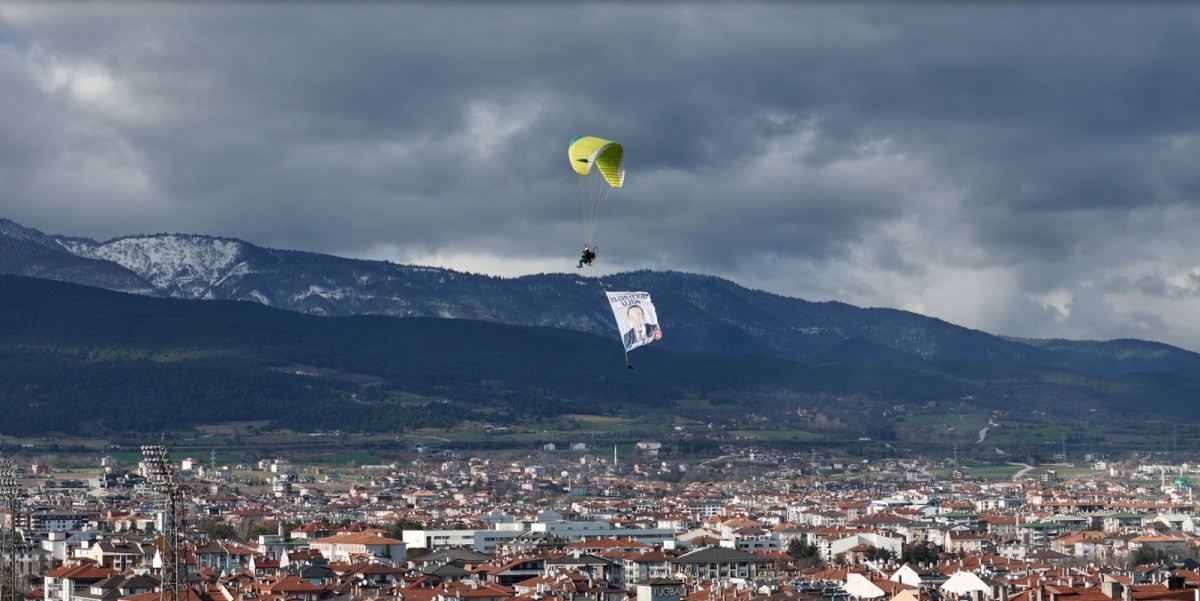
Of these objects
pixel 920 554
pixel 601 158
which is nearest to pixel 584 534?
pixel 920 554

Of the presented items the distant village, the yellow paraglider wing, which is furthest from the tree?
the yellow paraglider wing

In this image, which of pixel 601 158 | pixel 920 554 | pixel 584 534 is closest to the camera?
pixel 601 158

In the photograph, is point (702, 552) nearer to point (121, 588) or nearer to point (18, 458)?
point (121, 588)

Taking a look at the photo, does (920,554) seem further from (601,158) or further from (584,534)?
(601,158)

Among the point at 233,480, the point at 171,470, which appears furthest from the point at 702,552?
the point at 233,480

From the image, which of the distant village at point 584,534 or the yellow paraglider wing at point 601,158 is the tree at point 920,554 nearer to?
the distant village at point 584,534

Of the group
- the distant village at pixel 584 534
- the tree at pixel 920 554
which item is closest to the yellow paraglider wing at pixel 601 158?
the distant village at pixel 584 534
